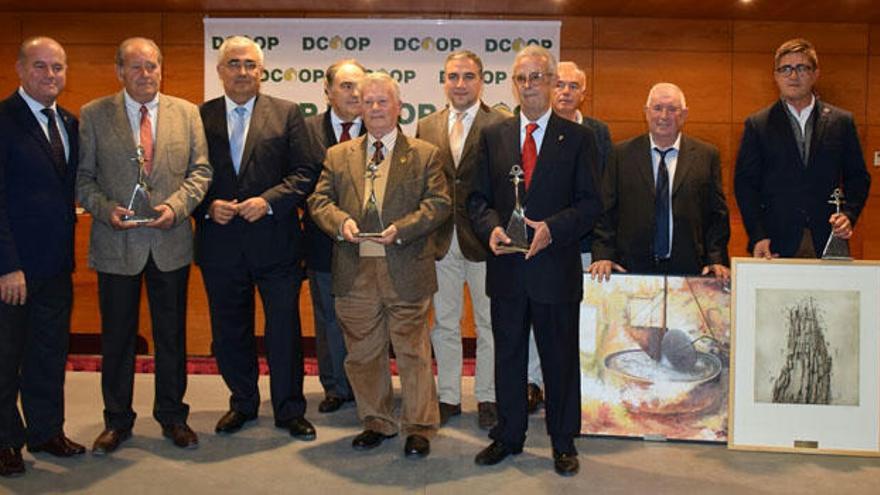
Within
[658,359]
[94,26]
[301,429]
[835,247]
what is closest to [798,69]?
[835,247]

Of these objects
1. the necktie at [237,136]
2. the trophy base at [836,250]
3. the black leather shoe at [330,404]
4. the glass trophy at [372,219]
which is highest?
the necktie at [237,136]

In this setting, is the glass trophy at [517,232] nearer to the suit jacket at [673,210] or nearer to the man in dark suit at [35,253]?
the suit jacket at [673,210]

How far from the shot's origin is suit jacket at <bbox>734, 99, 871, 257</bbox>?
3.96 metres

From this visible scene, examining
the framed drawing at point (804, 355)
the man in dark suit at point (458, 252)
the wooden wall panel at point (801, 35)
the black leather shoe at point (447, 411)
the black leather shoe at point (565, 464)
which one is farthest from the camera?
the wooden wall panel at point (801, 35)

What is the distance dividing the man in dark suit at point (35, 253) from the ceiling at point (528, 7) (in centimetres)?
339

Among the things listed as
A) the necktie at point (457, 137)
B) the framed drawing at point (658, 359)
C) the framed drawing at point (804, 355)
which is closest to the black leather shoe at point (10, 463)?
the necktie at point (457, 137)

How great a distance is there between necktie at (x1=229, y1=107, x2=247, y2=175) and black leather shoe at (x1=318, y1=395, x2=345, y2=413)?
1403mm

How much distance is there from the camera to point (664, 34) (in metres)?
7.45

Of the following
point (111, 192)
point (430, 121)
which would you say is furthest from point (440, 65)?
point (111, 192)

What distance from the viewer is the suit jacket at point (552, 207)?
3.51m

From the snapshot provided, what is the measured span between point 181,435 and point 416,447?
3.63 feet

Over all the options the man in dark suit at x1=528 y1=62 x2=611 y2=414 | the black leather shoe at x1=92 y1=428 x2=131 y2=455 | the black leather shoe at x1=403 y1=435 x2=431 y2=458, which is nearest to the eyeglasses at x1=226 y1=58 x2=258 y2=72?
the man in dark suit at x1=528 y1=62 x2=611 y2=414

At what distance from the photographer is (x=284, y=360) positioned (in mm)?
4086

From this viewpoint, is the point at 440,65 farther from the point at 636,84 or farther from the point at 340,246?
the point at 340,246
